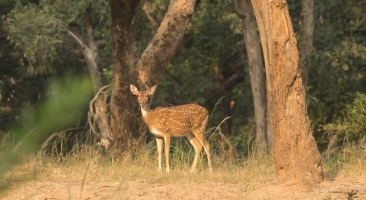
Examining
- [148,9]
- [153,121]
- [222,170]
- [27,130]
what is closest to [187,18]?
[153,121]

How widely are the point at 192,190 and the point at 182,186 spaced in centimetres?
21

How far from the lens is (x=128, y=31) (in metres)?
9.45

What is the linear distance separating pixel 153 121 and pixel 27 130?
27.6 feet

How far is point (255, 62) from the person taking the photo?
14.4 metres

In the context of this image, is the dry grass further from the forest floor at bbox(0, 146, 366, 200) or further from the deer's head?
the deer's head

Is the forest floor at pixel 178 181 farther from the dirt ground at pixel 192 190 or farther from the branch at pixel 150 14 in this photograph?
the branch at pixel 150 14

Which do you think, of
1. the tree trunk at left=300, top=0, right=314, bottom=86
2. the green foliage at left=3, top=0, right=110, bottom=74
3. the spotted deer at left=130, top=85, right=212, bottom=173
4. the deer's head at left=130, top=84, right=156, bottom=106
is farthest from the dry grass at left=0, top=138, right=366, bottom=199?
the green foliage at left=3, top=0, right=110, bottom=74

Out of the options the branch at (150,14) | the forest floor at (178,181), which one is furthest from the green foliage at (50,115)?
the branch at (150,14)

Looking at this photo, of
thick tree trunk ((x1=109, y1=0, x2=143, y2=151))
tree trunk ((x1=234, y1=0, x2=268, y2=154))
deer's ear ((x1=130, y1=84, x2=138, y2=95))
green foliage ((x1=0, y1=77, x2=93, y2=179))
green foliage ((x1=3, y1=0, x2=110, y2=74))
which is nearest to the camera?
green foliage ((x1=0, y1=77, x2=93, y2=179))

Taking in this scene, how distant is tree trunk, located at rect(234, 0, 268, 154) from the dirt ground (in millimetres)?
6439

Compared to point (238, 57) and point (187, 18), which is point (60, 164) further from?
point (238, 57)

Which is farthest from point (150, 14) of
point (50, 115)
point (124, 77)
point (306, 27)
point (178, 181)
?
point (50, 115)

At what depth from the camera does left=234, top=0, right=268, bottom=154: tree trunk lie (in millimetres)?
14016

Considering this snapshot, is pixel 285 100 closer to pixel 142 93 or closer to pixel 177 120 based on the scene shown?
pixel 177 120
